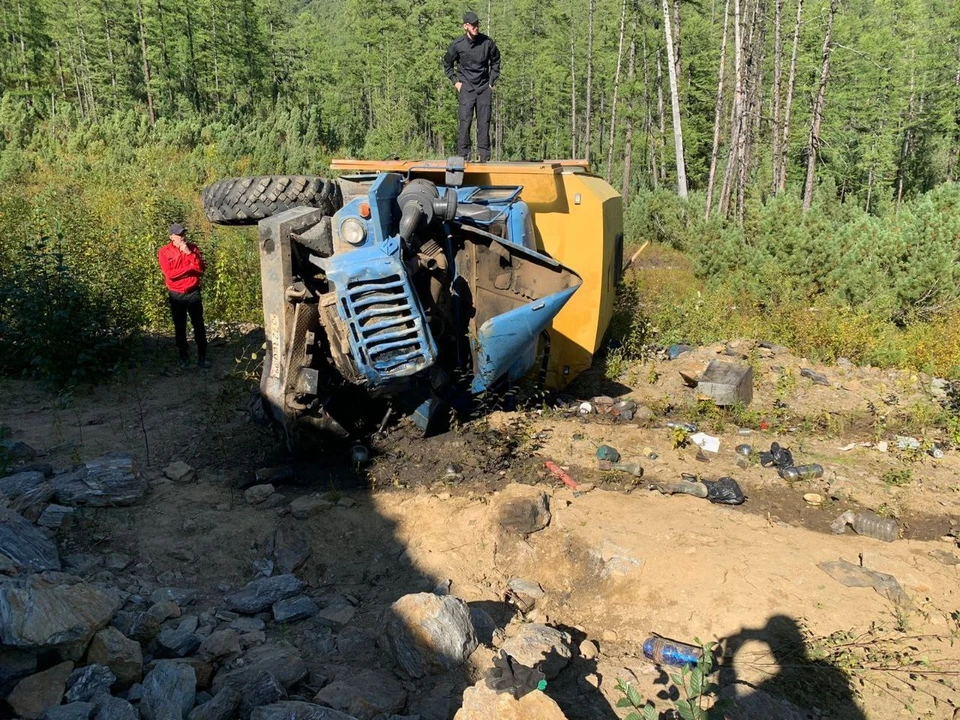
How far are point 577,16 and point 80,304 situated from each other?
4093cm

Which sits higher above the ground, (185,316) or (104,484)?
(185,316)

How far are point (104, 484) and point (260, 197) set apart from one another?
2.25 meters

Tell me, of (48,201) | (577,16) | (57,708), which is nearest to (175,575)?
(57,708)

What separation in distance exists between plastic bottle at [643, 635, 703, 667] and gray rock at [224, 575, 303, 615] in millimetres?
1910

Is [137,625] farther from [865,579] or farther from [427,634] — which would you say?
[865,579]

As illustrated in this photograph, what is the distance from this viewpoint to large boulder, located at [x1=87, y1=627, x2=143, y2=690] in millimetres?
2719

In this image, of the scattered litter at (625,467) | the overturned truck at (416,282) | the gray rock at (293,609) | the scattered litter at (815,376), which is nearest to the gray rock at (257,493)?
the overturned truck at (416,282)

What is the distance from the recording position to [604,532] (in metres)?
4.49

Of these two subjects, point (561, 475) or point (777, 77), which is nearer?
point (561, 475)

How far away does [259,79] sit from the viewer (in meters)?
38.1

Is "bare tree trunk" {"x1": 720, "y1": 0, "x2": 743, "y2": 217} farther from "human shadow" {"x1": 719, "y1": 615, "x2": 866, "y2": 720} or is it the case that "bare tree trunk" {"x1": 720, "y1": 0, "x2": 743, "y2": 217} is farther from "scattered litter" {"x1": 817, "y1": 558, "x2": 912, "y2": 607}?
"human shadow" {"x1": 719, "y1": 615, "x2": 866, "y2": 720}

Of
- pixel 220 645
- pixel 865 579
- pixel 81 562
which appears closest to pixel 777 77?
pixel 865 579

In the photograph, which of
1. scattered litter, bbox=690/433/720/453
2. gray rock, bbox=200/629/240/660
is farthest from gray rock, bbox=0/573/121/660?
scattered litter, bbox=690/433/720/453

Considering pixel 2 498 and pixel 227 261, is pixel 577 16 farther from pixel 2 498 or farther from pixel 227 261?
pixel 2 498
